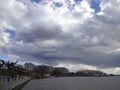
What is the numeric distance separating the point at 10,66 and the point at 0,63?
12.6 meters

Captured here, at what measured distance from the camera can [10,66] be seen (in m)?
54.9

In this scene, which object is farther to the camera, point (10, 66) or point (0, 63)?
point (10, 66)

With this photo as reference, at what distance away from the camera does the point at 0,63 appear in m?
42.4
